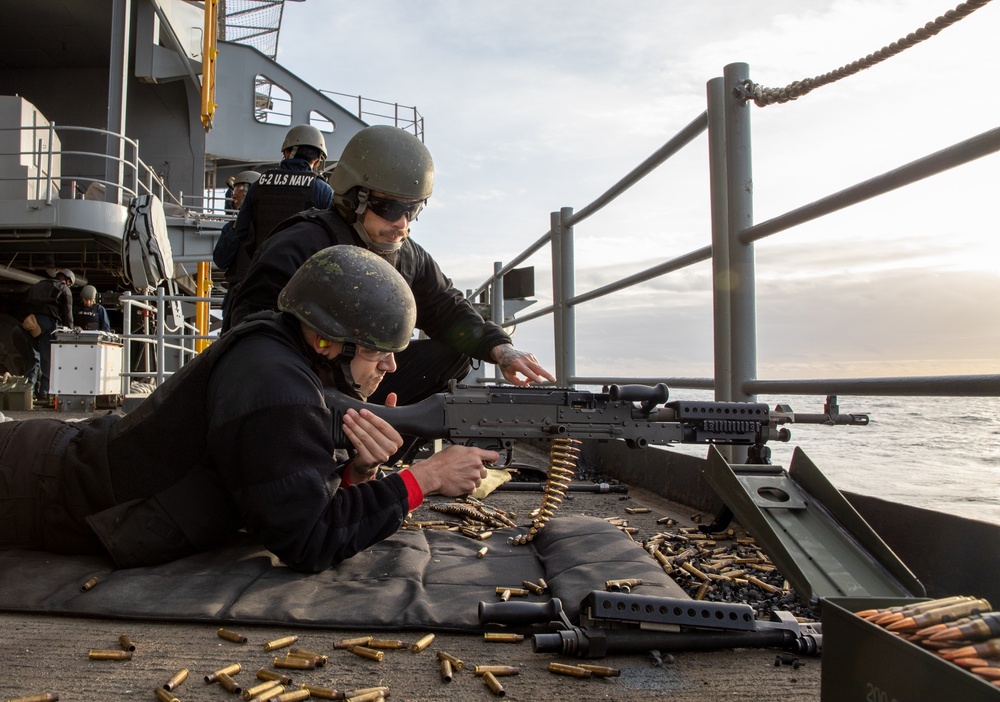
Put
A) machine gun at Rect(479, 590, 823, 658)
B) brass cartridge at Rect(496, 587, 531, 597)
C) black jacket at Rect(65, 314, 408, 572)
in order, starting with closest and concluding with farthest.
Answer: machine gun at Rect(479, 590, 823, 658) < black jacket at Rect(65, 314, 408, 572) < brass cartridge at Rect(496, 587, 531, 597)

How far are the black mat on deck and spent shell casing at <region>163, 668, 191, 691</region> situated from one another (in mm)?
360

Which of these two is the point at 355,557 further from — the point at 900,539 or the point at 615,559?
the point at 900,539

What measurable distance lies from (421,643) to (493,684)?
1.03 feet

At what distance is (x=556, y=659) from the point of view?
186 cm

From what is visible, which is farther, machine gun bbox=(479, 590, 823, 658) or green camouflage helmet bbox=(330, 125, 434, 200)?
green camouflage helmet bbox=(330, 125, 434, 200)

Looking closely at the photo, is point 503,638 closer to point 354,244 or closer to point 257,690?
point 257,690

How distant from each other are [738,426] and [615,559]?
779 millimetres

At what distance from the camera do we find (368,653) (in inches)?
72.5

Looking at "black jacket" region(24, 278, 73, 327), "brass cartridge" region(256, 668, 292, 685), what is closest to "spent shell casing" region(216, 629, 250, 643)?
"brass cartridge" region(256, 668, 292, 685)

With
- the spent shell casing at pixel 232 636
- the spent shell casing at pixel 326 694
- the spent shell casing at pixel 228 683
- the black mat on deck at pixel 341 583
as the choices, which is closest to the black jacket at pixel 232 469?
the black mat on deck at pixel 341 583

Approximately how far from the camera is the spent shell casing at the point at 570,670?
5.70ft

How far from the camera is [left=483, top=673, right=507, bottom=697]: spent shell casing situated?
5.40 ft

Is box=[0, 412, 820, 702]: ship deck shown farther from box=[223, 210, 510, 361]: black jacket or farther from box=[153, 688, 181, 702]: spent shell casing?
box=[223, 210, 510, 361]: black jacket

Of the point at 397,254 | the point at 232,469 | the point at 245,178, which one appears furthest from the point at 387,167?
the point at 245,178
